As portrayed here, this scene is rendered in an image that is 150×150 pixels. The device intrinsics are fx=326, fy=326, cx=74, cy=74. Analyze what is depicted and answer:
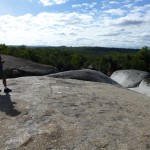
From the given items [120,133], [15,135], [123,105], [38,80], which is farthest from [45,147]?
[38,80]

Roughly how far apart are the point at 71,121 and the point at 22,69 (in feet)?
53.4

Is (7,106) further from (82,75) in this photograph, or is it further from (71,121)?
(82,75)

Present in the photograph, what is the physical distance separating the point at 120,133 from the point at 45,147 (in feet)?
6.74

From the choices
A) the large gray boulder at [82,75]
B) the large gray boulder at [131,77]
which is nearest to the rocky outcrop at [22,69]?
the large gray boulder at [82,75]

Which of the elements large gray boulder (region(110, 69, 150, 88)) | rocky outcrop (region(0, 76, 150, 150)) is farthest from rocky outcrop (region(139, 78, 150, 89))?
rocky outcrop (region(0, 76, 150, 150))

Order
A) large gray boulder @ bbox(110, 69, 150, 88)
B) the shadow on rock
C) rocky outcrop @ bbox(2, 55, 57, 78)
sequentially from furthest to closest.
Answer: large gray boulder @ bbox(110, 69, 150, 88), rocky outcrop @ bbox(2, 55, 57, 78), the shadow on rock

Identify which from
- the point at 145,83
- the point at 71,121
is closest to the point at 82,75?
the point at 71,121

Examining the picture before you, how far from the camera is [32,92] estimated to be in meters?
12.4

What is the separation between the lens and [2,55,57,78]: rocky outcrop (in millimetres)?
24359

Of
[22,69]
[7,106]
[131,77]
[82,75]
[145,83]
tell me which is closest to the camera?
[7,106]

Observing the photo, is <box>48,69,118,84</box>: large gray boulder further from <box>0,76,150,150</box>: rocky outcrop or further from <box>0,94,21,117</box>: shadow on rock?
<box>0,94,21,117</box>: shadow on rock

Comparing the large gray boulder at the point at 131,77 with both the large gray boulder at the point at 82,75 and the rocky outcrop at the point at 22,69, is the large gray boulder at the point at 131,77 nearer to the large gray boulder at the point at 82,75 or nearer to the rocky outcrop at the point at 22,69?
the rocky outcrop at the point at 22,69

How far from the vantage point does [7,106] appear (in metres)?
10.7

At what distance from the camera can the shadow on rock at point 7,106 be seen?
9.95 m
